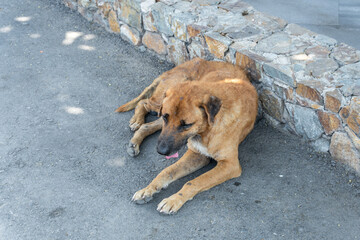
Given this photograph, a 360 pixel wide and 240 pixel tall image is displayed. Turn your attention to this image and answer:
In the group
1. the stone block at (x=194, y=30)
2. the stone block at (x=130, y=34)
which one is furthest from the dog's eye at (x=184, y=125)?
the stone block at (x=130, y=34)

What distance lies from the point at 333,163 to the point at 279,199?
80 cm

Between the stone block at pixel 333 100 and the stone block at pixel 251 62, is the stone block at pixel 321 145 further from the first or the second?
the stone block at pixel 251 62

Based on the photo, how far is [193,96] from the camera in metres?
4.21

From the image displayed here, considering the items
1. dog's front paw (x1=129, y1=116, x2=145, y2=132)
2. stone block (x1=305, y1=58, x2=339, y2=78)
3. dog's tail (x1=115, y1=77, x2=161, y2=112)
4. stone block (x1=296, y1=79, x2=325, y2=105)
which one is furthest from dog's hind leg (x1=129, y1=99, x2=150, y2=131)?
stone block (x1=305, y1=58, x2=339, y2=78)

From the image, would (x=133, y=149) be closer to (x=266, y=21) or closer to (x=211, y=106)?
(x=211, y=106)

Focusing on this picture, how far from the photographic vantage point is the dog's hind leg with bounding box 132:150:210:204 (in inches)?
176

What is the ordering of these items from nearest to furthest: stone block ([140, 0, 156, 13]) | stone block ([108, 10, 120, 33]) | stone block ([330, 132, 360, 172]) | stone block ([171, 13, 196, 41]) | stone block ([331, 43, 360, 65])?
stone block ([330, 132, 360, 172])
stone block ([331, 43, 360, 65])
stone block ([171, 13, 196, 41])
stone block ([140, 0, 156, 13])
stone block ([108, 10, 120, 33])

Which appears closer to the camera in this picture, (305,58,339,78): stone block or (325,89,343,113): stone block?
(325,89,343,113): stone block

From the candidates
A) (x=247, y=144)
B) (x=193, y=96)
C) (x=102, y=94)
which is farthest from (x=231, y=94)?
(x=102, y=94)

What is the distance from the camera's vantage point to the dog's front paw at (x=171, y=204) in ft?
14.1

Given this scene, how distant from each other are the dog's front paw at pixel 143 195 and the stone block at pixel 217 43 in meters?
2.02

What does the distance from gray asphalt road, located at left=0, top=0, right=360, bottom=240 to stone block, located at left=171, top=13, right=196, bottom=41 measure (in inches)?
27.5

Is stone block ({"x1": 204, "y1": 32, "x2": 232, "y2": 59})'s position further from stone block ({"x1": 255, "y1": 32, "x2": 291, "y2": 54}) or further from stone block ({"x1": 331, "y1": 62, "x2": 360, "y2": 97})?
stone block ({"x1": 331, "y1": 62, "x2": 360, "y2": 97})

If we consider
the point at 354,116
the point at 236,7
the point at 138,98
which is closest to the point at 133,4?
the point at 236,7
